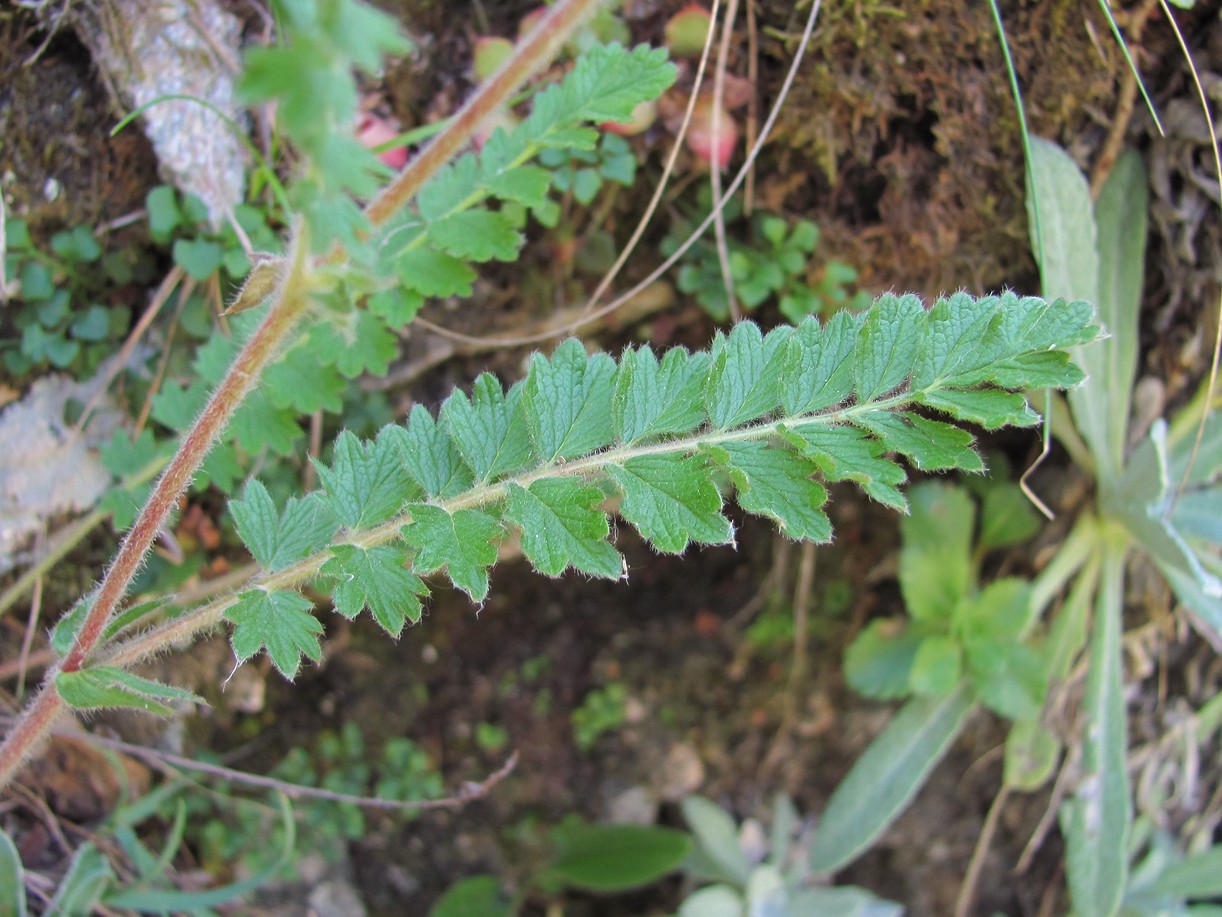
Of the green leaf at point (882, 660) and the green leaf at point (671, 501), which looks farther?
the green leaf at point (882, 660)

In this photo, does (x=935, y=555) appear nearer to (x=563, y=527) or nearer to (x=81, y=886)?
(x=563, y=527)

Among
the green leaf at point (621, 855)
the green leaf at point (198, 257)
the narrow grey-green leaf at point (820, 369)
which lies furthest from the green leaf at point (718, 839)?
the green leaf at point (198, 257)

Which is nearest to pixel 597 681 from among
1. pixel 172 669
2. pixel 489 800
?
pixel 489 800

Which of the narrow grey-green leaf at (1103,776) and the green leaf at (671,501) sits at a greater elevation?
the green leaf at (671,501)

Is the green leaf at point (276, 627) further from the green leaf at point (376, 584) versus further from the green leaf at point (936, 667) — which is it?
the green leaf at point (936, 667)

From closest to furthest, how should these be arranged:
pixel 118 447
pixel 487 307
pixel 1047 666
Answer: pixel 118 447
pixel 487 307
pixel 1047 666

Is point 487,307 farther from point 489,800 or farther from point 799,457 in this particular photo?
point 489,800
